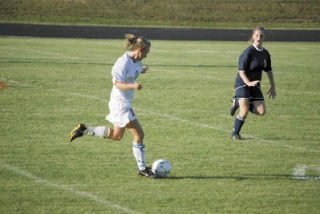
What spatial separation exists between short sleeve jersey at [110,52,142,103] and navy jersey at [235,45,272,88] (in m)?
2.82

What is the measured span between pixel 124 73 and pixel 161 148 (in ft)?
6.38

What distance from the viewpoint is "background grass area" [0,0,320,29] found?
4197cm

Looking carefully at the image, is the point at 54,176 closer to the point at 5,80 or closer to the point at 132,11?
the point at 5,80

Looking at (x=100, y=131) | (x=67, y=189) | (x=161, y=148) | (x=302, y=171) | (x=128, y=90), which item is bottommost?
(x=67, y=189)

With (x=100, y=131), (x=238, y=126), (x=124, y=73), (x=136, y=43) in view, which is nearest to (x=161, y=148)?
(x=100, y=131)

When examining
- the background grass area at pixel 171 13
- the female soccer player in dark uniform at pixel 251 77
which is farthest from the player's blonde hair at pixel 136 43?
the background grass area at pixel 171 13

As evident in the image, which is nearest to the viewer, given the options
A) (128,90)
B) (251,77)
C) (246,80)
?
(128,90)

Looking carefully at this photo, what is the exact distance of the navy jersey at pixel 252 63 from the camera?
28.5 feet

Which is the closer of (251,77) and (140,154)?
(140,154)

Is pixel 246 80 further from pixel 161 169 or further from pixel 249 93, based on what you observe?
pixel 161 169

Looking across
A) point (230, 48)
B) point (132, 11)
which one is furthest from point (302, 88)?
point (132, 11)

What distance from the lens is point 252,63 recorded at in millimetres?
8781

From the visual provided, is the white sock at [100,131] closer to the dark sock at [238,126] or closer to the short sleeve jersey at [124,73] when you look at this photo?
the short sleeve jersey at [124,73]

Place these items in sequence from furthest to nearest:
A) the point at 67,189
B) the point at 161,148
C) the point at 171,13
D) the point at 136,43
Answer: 1. the point at 171,13
2. the point at 161,148
3. the point at 136,43
4. the point at 67,189
